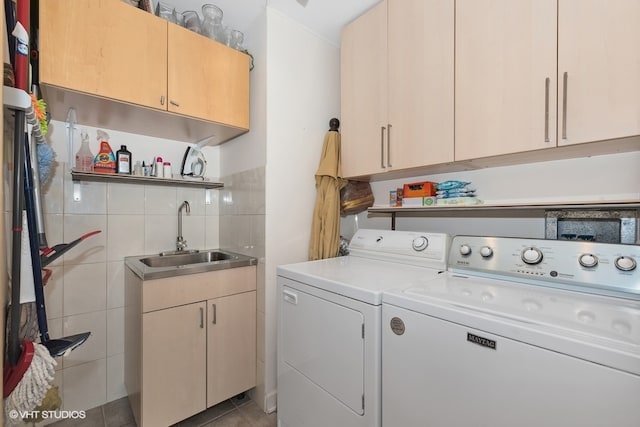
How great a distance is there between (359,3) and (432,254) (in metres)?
1.57

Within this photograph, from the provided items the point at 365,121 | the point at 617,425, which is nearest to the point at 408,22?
the point at 365,121

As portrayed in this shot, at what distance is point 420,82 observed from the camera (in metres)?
1.49

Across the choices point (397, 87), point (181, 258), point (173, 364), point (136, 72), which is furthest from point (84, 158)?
point (397, 87)

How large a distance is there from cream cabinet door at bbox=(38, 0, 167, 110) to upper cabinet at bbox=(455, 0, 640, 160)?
1566mm

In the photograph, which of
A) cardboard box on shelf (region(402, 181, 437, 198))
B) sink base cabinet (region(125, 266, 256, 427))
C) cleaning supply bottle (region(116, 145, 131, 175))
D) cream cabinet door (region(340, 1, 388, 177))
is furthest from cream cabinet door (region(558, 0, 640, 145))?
cleaning supply bottle (region(116, 145, 131, 175))

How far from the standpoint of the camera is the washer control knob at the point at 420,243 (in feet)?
4.91

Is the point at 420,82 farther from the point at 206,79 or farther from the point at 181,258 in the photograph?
the point at 181,258

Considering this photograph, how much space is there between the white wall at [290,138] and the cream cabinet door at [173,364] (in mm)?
396

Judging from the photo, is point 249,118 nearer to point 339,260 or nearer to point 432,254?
point 339,260

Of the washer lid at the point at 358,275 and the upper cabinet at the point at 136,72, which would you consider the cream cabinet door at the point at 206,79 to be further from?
the washer lid at the point at 358,275

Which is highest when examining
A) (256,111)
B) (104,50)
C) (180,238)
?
(104,50)

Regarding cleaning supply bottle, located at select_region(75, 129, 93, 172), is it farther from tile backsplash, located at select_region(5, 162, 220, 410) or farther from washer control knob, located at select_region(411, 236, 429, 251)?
washer control knob, located at select_region(411, 236, 429, 251)

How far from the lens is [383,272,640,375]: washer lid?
2.17 feet

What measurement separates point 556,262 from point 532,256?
75 millimetres
